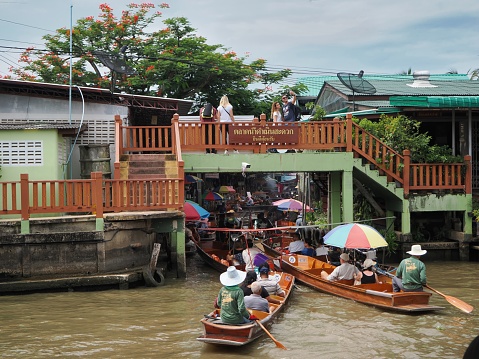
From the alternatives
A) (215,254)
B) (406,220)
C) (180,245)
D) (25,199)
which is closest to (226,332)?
(180,245)

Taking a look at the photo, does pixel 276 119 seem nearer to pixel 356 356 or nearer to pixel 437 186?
pixel 437 186

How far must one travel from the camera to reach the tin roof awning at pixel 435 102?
2019cm

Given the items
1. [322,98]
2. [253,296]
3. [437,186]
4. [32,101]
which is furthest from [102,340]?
[322,98]

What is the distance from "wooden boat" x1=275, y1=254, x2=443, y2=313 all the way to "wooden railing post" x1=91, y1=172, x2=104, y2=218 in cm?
515

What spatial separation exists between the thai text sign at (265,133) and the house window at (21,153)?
18.4 ft

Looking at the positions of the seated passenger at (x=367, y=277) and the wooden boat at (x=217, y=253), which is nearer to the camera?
the seated passenger at (x=367, y=277)

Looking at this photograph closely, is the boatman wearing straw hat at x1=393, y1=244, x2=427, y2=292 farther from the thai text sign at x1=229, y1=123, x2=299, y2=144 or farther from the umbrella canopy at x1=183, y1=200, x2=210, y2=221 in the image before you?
the umbrella canopy at x1=183, y1=200, x2=210, y2=221

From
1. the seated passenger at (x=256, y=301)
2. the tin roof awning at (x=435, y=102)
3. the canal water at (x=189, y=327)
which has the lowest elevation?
the canal water at (x=189, y=327)

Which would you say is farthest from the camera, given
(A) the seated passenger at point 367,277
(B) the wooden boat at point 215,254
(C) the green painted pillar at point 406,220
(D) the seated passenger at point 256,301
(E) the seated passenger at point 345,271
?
(C) the green painted pillar at point 406,220

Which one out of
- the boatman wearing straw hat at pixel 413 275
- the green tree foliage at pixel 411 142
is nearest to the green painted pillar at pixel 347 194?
the green tree foliage at pixel 411 142

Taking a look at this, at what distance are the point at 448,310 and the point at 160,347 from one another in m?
6.53

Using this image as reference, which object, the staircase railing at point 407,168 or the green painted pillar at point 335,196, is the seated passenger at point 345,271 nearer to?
the staircase railing at point 407,168

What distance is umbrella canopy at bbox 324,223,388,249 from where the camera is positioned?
1493 centimetres

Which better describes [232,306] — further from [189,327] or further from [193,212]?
[193,212]
